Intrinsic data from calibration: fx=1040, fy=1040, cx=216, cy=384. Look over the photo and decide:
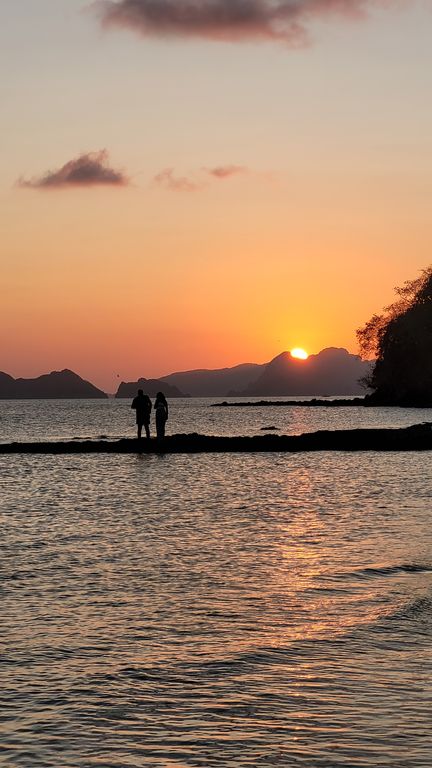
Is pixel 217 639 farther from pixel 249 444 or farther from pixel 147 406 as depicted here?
pixel 249 444

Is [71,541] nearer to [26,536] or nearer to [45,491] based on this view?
[26,536]

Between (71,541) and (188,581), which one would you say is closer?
(188,581)

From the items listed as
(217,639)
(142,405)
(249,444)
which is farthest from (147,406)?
(217,639)

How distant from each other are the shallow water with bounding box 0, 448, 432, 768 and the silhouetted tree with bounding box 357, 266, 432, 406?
118 metres

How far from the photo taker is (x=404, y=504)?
90.3 ft

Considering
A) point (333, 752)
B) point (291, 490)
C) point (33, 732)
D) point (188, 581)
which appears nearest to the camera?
point (333, 752)

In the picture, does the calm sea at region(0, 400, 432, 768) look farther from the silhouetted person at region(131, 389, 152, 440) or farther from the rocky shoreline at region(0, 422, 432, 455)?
the rocky shoreline at region(0, 422, 432, 455)

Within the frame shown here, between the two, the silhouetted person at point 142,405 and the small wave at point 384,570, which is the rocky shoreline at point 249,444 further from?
the small wave at point 384,570

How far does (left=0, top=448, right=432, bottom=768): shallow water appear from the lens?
7914 millimetres

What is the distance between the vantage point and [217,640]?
1138cm

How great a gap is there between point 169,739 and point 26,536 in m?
13.9

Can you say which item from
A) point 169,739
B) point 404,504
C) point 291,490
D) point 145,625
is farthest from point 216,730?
point 291,490

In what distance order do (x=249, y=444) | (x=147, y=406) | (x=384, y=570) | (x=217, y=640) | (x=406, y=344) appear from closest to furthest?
(x=217, y=640)
(x=384, y=570)
(x=147, y=406)
(x=249, y=444)
(x=406, y=344)

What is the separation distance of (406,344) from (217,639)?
441ft
